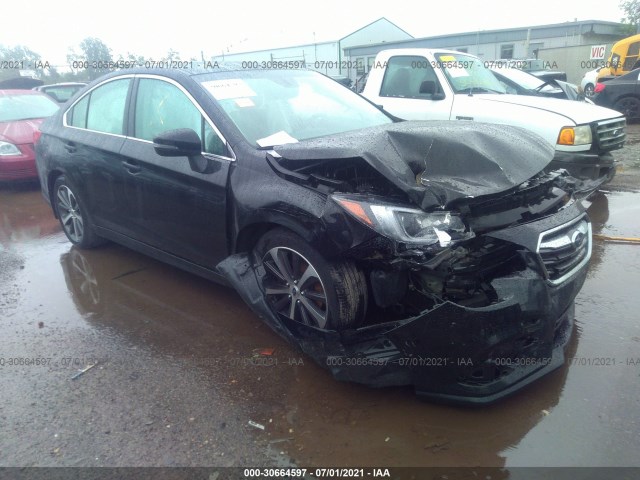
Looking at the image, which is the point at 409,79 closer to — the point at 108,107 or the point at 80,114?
the point at 108,107

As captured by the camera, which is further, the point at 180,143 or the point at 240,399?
the point at 180,143

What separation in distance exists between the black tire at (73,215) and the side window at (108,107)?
0.71 m

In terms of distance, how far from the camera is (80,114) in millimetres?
4832

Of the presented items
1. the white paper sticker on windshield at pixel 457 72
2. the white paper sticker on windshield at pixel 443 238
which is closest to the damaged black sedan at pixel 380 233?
the white paper sticker on windshield at pixel 443 238

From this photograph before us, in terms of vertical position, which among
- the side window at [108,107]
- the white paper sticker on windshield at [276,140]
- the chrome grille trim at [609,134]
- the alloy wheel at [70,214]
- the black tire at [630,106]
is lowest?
the black tire at [630,106]

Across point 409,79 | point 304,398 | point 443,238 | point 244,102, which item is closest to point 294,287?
point 304,398

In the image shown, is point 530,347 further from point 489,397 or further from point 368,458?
point 368,458

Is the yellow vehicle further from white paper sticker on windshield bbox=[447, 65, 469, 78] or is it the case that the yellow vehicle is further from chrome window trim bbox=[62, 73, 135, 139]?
chrome window trim bbox=[62, 73, 135, 139]

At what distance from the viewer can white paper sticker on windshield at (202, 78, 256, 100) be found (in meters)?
3.56

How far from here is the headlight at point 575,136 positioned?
5.47m

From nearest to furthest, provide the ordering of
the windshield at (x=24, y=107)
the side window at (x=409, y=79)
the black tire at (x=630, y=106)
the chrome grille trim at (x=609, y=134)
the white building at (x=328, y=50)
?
the chrome grille trim at (x=609, y=134), the side window at (x=409, y=79), the windshield at (x=24, y=107), the black tire at (x=630, y=106), the white building at (x=328, y=50)

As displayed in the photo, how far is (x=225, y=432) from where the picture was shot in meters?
2.59

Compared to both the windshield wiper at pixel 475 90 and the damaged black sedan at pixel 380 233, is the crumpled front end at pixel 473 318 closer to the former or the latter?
the damaged black sedan at pixel 380 233

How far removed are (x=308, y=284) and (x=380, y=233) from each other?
66 centimetres
